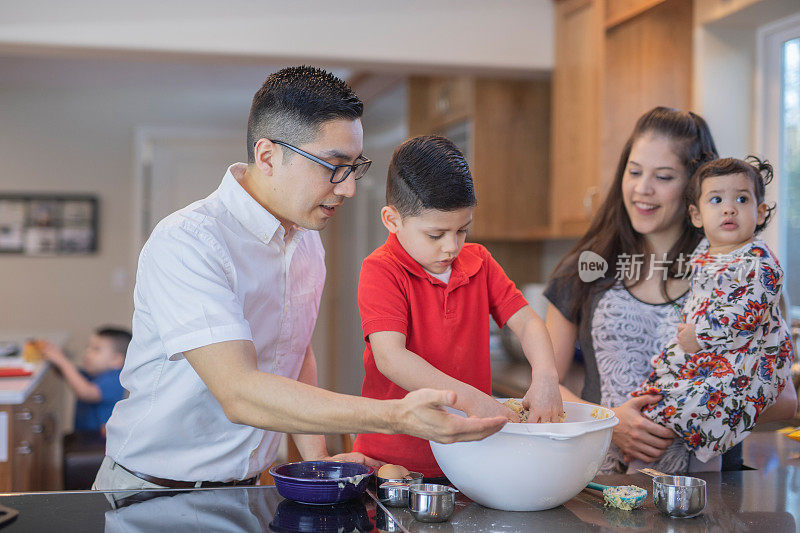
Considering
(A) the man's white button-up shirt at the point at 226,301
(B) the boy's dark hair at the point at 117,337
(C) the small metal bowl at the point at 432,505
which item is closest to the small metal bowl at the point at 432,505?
(C) the small metal bowl at the point at 432,505

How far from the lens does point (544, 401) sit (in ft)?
4.27

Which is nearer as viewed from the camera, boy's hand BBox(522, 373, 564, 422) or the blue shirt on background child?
boy's hand BBox(522, 373, 564, 422)

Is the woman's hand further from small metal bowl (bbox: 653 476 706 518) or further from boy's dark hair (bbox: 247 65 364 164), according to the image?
boy's dark hair (bbox: 247 65 364 164)

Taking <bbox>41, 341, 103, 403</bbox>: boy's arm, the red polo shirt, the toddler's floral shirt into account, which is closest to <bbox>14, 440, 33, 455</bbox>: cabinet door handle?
<bbox>41, 341, 103, 403</bbox>: boy's arm

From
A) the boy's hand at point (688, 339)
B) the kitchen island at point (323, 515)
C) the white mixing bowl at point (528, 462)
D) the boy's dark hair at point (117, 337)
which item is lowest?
the boy's dark hair at point (117, 337)

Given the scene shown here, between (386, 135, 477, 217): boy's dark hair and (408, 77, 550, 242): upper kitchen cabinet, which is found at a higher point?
(408, 77, 550, 242): upper kitchen cabinet

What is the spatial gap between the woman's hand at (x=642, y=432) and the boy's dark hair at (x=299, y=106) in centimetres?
78

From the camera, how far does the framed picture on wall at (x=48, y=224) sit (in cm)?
559

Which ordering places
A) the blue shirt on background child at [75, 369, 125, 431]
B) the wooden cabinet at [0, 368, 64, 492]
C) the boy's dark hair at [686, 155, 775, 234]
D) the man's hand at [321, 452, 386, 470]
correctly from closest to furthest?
the man's hand at [321, 452, 386, 470], the boy's dark hair at [686, 155, 775, 234], the wooden cabinet at [0, 368, 64, 492], the blue shirt on background child at [75, 369, 125, 431]

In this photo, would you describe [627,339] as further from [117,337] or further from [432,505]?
[117,337]

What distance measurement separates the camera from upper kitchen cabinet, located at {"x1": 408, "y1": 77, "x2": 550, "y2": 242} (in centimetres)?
377

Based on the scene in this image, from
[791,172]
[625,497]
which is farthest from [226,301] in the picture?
[791,172]

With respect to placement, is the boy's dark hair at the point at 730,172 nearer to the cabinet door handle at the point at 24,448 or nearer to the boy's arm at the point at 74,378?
the cabinet door handle at the point at 24,448

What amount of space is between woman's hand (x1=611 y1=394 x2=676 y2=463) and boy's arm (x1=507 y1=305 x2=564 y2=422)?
0.90 feet
